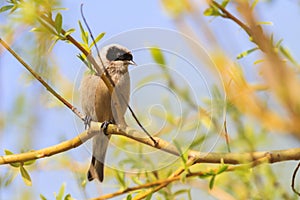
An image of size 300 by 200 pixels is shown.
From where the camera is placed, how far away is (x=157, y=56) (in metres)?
1.20

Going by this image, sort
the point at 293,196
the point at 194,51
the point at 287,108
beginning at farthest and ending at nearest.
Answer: the point at 293,196 < the point at 194,51 < the point at 287,108

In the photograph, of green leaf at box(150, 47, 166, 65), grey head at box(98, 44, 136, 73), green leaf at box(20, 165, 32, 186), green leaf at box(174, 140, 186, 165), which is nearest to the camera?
green leaf at box(150, 47, 166, 65)

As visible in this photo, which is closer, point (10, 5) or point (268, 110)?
point (268, 110)

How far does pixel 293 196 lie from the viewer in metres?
1.25

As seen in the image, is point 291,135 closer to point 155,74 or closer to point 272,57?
point 272,57

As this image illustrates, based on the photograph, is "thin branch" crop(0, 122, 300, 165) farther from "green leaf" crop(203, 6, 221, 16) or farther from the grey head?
the grey head

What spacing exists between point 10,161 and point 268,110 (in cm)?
123

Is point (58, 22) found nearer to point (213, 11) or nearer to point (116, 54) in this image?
point (213, 11)

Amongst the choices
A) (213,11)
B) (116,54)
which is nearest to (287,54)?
(213,11)

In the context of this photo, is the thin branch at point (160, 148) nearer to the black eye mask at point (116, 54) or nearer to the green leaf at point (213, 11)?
the green leaf at point (213, 11)

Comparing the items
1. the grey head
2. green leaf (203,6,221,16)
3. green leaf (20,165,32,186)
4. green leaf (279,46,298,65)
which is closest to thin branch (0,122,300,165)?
green leaf (20,165,32,186)

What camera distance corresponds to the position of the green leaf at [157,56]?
1.20 metres

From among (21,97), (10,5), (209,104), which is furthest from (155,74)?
(10,5)

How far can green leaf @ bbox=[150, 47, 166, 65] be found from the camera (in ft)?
3.94
